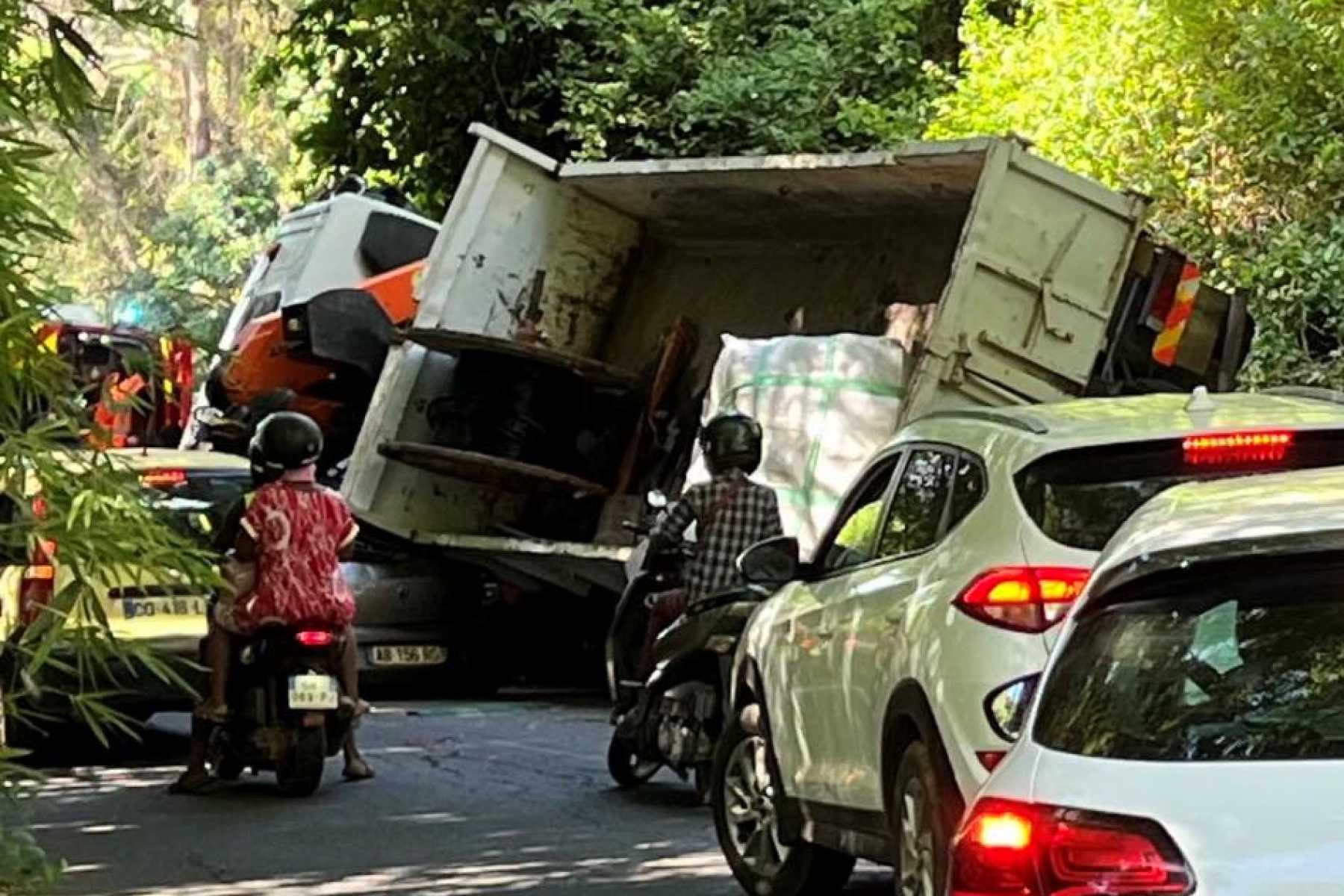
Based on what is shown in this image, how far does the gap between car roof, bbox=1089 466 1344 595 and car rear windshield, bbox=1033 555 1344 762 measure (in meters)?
0.03

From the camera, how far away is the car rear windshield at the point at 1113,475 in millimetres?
6508

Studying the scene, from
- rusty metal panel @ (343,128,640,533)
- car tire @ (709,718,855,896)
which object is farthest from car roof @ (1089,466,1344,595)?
rusty metal panel @ (343,128,640,533)

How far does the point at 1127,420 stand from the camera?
685cm

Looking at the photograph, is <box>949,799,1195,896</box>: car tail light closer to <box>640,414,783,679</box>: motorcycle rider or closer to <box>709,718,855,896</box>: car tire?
<box>709,718,855,896</box>: car tire

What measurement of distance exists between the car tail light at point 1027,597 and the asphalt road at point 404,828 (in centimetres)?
238

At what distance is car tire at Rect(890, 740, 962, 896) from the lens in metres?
6.54

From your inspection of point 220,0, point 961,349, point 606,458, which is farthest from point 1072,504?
point 606,458

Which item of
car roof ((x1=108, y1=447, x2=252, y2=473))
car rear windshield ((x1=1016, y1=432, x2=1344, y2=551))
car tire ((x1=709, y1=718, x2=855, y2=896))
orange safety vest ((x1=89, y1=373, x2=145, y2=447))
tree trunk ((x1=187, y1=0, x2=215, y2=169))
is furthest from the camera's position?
tree trunk ((x1=187, y1=0, x2=215, y2=169))

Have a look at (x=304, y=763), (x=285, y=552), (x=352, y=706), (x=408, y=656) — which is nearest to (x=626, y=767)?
(x=352, y=706)

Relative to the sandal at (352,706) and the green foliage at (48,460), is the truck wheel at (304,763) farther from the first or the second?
the green foliage at (48,460)

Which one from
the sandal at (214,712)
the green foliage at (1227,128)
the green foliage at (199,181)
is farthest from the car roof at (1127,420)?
the green foliage at (199,181)

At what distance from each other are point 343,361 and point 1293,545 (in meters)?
13.2

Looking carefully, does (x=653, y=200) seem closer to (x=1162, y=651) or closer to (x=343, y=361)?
(x=343, y=361)

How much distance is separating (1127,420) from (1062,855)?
319cm
